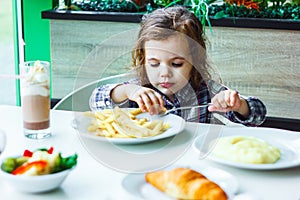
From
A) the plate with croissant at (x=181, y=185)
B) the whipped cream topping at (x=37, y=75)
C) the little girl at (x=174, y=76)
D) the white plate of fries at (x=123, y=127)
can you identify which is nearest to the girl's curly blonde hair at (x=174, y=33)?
the little girl at (x=174, y=76)

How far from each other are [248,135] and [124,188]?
0.48 m

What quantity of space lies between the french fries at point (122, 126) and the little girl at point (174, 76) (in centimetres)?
19

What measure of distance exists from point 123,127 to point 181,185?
0.38 metres

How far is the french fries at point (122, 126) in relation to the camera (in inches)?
51.3

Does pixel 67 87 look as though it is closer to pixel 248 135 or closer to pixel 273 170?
pixel 248 135

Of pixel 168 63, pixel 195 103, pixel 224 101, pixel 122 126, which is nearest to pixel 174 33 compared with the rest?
pixel 168 63

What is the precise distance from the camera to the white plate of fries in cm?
129

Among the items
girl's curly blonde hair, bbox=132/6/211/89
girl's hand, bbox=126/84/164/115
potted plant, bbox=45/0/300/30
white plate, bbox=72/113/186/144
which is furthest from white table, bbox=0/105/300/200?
potted plant, bbox=45/0/300/30

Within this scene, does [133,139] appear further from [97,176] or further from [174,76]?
[174,76]

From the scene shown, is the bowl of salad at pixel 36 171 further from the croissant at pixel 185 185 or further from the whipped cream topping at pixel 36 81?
the whipped cream topping at pixel 36 81

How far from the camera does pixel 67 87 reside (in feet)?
10.8

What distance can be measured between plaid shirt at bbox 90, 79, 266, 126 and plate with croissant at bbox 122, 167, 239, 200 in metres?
0.64

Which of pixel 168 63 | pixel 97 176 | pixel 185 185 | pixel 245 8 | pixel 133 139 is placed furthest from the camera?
pixel 245 8

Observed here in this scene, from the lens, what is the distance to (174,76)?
5.84ft
